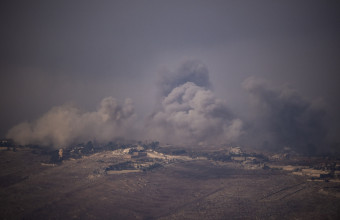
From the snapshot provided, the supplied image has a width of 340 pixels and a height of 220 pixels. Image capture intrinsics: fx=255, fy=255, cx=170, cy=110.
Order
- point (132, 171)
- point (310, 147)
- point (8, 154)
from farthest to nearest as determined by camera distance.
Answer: point (310, 147), point (8, 154), point (132, 171)

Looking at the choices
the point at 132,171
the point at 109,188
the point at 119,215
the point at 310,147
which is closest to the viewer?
the point at 119,215

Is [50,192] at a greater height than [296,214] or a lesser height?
greater

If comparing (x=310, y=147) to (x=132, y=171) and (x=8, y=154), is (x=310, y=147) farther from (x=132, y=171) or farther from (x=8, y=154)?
(x=8, y=154)

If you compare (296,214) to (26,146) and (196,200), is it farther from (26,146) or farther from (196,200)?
(26,146)

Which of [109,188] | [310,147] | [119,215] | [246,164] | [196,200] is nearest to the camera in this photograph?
[119,215]

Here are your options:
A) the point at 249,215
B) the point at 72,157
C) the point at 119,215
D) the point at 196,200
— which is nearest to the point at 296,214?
the point at 249,215

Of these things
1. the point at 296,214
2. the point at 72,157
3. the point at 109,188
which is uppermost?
the point at 72,157

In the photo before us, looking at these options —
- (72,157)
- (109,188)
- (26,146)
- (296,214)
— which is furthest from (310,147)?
(26,146)

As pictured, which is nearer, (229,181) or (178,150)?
(229,181)

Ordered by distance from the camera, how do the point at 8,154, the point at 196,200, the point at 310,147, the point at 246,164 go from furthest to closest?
1. the point at 310,147
2. the point at 246,164
3. the point at 8,154
4. the point at 196,200
